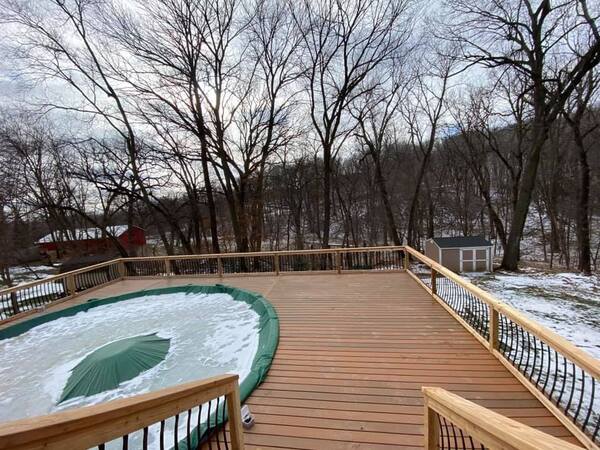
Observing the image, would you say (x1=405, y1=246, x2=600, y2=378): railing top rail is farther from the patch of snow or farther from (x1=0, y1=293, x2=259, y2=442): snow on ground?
the patch of snow

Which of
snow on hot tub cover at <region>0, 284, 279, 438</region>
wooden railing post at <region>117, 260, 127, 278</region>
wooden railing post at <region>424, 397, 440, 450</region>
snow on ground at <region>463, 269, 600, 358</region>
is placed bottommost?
snow on ground at <region>463, 269, 600, 358</region>

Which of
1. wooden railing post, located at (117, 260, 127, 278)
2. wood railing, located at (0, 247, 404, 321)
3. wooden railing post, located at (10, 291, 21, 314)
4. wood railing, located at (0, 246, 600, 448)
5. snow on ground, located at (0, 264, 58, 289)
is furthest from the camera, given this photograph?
snow on ground, located at (0, 264, 58, 289)

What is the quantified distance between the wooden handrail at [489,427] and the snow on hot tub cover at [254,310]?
6.32 ft

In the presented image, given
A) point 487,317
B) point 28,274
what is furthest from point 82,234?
point 487,317

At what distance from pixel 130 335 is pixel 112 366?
1.19m

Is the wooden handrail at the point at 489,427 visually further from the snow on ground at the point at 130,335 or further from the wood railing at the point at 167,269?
the wood railing at the point at 167,269

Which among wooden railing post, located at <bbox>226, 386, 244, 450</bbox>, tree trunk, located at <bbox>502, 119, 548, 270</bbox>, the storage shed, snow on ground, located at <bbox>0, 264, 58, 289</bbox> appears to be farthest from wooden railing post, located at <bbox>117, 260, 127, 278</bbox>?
tree trunk, located at <bbox>502, 119, 548, 270</bbox>

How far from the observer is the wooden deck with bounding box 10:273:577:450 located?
2.13m

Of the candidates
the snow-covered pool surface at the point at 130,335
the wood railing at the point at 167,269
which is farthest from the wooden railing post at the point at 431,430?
the wood railing at the point at 167,269

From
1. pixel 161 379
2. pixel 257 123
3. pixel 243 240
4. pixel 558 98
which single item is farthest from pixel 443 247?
pixel 161 379

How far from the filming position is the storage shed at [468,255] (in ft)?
41.2

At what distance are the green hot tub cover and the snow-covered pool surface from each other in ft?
0.30

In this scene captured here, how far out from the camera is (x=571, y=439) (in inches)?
77.0

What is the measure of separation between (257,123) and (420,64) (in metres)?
7.55
